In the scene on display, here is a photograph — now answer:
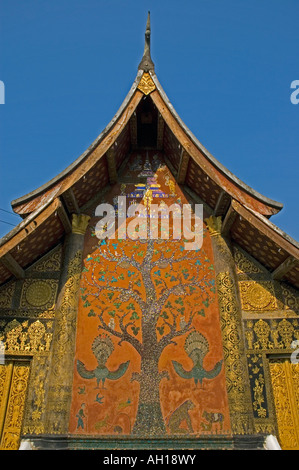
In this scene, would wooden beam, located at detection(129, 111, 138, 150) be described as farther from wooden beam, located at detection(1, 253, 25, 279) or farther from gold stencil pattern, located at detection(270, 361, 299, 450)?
gold stencil pattern, located at detection(270, 361, 299, 450)

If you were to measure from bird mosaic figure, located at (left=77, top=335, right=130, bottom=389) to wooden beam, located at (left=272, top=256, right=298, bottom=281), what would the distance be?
275 centimetres

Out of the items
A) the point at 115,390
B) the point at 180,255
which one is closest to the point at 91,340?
the point at 115,390

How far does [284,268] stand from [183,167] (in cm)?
252

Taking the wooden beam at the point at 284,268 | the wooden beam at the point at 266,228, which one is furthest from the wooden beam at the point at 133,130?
the wooden beam at the point at 284,268

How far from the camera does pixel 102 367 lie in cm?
646

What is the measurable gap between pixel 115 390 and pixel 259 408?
2114 mm

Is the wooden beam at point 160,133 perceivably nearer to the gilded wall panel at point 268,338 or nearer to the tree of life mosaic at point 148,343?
the tree of life mosaic at point 148,343

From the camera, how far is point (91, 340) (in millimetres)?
6645

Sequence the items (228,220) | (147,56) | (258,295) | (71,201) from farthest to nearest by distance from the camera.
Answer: (147,56), (71,201), (228,220), (258,295)

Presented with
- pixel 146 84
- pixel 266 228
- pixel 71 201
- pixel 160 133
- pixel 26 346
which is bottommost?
pixel 26 346

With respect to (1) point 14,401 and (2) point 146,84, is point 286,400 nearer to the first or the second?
(1) point 14,401

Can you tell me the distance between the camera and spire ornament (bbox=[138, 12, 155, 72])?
7692 mm

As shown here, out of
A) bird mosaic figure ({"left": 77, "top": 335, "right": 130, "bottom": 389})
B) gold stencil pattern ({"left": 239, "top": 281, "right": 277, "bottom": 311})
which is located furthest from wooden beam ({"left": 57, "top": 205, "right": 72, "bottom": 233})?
gold stencil pattern ({"left": 239, "top": 281, "right": 277, "bottom": 311})

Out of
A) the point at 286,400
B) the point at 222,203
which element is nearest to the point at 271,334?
the point at 286,400
